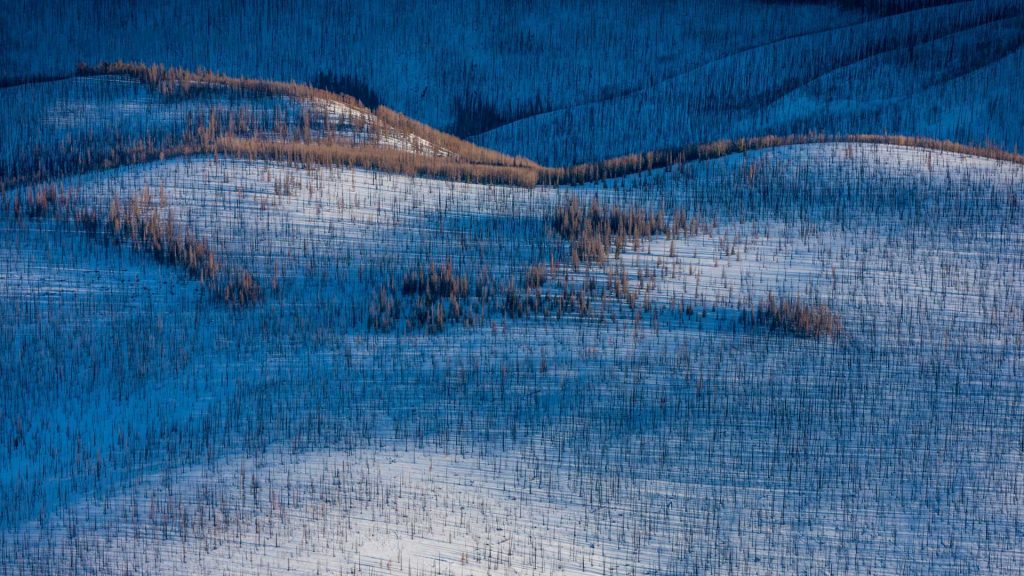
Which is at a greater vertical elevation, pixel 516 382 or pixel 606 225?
pixel 606 225

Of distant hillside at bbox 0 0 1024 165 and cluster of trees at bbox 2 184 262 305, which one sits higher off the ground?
distant hillside at bbox 0 0 1024 165

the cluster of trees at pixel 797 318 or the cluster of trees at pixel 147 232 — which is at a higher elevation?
the cluster of trees at pixel 147 232

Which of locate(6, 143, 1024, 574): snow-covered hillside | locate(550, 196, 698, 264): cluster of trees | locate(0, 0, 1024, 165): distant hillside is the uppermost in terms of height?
locate(0, 0, 1024, 165): distant hillside

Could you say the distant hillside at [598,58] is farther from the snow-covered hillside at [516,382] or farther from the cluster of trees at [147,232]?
the cluster of trees at [147,232]

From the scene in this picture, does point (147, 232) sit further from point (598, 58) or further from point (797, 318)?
point (598, 58)

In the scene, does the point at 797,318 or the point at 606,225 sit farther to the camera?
the point at 606,225

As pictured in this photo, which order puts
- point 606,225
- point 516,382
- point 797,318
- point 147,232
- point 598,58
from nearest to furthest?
point 516,382 → point 797,318 → point 147,232 → point 606,225 → point 598,58

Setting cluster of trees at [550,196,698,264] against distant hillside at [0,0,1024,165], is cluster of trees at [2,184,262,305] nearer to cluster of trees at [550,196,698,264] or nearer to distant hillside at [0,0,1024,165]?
cluster of trees at [550,196,698,264]

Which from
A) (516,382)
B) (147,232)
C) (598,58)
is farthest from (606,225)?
(598,58)

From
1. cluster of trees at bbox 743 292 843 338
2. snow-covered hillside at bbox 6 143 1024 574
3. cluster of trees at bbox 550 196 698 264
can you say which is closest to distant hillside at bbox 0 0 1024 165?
cluster of trees at bbox 550 196 698 264

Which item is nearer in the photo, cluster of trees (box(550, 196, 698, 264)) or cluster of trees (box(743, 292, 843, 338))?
cluster of trees (box(743, 292, 843, 338))

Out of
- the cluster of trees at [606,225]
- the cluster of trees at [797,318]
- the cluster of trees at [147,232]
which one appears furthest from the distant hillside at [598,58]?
the cluster of trees at [797,318]

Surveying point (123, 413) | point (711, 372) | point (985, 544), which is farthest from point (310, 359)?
point (985, 544)
